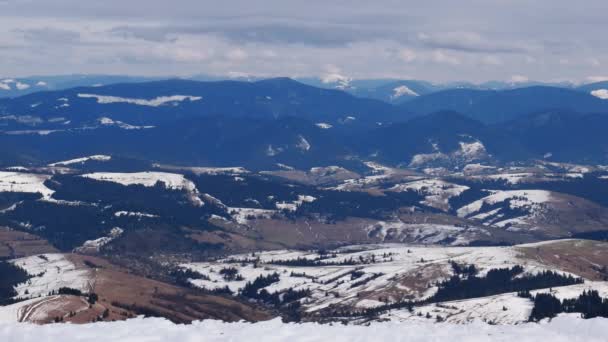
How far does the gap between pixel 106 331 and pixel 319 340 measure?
35651 mm

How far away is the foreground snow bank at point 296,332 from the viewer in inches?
6137

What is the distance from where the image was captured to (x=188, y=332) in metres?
161

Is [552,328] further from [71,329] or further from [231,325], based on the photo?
[71,329]

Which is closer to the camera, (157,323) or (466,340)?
(466,340)

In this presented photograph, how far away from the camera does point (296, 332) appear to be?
162125mm

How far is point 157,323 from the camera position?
169625 mm

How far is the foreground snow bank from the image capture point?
15588cm

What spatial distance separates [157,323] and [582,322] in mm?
70279

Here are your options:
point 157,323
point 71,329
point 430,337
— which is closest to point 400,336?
point 430,337

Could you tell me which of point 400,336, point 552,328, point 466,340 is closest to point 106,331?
point 400,336

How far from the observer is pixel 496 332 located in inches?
6427

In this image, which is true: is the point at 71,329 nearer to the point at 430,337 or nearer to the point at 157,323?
the point at 157,323

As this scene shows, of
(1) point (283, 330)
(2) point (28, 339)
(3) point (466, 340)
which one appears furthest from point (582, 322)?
(2) point (28, 339)

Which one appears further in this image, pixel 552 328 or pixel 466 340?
pixel 552 328
